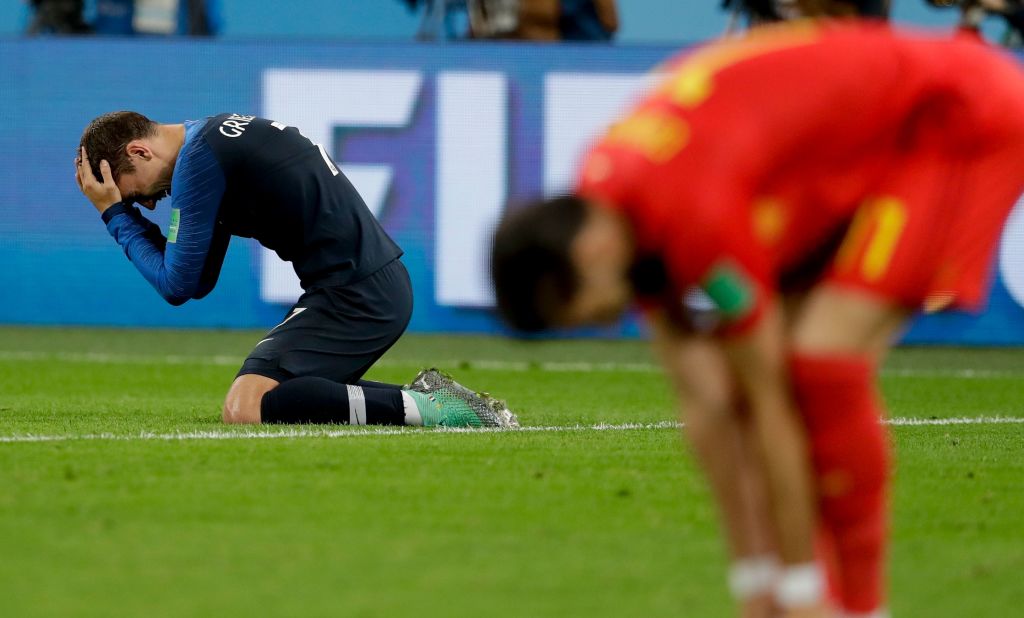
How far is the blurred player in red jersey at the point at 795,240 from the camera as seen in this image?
3.09 meters

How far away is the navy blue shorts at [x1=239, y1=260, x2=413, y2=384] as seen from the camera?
290 inches

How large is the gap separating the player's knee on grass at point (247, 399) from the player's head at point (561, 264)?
14.0 ft

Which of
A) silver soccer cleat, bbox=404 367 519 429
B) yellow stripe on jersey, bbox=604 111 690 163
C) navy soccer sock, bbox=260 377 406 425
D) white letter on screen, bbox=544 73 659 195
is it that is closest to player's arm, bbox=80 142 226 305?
navy soccer sock, bbox=260 377 406 425

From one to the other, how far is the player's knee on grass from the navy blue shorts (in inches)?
1.7

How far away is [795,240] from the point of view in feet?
11.5

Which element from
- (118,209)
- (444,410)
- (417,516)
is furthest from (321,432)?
(417,516)

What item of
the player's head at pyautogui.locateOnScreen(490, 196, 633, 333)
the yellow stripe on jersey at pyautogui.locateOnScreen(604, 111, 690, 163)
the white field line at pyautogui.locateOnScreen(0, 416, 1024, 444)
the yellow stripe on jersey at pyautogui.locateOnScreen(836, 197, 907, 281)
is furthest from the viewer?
the white field line at pyautogui.locateOnScreen(0, 416, 1024, 444)

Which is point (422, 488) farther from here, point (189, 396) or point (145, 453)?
point (189, 396)

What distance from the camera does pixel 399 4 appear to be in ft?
51.0

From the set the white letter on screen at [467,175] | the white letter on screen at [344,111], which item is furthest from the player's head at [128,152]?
the white letter on screen at [467,175]

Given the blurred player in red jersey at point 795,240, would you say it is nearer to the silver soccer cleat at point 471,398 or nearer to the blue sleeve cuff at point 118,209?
the silver soccer cleat at point 471,398

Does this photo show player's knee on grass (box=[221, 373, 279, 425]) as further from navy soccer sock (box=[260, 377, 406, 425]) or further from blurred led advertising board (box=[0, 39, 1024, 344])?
blurred led advertising board (box=[0, 39, 1024, 344])

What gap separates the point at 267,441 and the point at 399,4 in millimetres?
9502

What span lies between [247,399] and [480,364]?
12.0ft
